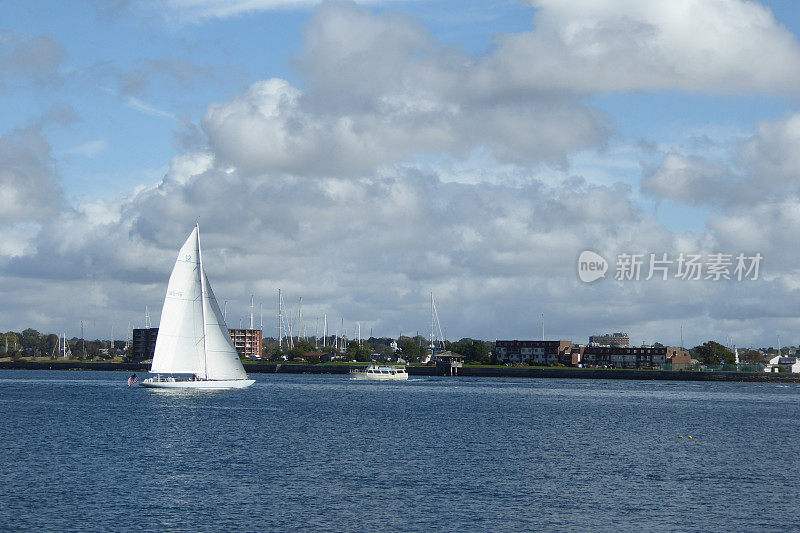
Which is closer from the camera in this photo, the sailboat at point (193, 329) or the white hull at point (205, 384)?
the sailboat at point (193, 329)

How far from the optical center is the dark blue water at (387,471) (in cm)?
4644

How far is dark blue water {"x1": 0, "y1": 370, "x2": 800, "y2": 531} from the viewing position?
46438mm

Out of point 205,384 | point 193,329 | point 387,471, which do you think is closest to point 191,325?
point 193,329

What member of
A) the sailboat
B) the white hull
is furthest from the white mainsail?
the white hull

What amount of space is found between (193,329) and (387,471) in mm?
78332

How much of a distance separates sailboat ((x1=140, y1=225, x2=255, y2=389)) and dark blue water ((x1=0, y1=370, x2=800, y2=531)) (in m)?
18.9

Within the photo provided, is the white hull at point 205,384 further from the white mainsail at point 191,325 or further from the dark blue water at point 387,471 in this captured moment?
the dark blue water at point 387,471

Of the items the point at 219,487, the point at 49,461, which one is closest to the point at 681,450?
the point at 219,487

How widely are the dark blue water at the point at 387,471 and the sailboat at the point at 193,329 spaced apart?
1888cm

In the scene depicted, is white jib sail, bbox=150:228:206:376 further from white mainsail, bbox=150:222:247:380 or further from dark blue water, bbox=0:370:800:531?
dark blue water, bbox=0:370:800:531

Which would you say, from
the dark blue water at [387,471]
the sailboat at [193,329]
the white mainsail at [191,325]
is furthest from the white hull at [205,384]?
the dark blue water at [387,471]

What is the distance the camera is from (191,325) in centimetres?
13400

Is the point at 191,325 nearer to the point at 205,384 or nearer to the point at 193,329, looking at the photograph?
the point at 193,329

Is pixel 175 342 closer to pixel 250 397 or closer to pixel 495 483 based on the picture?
pixel 250 397
